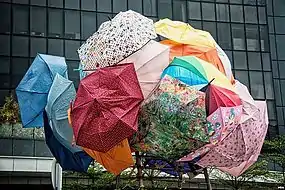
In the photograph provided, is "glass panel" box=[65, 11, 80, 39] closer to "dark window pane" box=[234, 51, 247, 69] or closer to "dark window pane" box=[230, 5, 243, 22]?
"dark window pane" box=[234, 51, 247, 69]

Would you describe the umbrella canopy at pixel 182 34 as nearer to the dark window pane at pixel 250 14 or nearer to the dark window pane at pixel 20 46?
the dark window pane at pixel 20 46

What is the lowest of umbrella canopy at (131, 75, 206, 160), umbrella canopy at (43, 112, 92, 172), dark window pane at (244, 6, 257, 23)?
umbrella canopy at (43, 112, 92, 172)

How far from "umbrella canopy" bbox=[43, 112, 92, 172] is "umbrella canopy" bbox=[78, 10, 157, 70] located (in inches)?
71.7

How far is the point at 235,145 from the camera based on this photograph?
39.0 feet

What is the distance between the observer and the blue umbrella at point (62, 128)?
12.6 meters

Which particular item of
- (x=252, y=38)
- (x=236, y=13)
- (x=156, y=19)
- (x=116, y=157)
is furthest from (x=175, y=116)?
(x=236, y=13)

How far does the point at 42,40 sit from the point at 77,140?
84.0 feet

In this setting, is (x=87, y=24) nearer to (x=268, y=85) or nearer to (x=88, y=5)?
(x=88, y=5)

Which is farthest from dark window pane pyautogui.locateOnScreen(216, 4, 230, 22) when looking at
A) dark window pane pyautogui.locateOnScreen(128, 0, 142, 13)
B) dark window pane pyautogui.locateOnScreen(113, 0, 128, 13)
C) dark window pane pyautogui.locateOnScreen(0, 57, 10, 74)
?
dark window pane pyautogui.locateOnScreen(0, 57, 10, 74)

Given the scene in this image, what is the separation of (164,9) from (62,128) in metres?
26.9

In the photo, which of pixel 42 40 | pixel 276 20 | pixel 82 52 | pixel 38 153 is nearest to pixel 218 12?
pixel 276 20

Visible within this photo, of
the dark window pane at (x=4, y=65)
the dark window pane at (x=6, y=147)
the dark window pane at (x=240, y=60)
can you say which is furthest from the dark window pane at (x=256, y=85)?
the dark window pane at (x=6, y=147)

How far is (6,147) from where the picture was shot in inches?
1104

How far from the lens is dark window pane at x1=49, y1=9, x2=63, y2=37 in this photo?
36.5m
